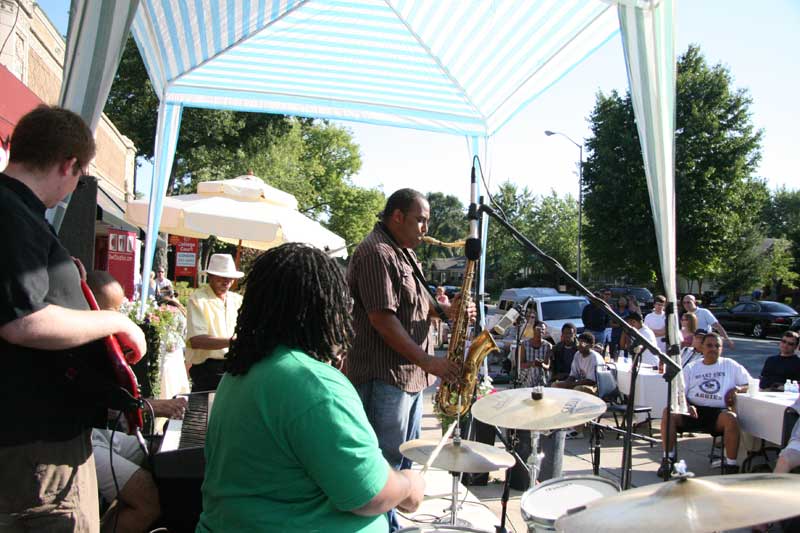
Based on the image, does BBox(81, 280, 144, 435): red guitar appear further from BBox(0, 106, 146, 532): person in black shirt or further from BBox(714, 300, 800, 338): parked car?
BBox(714, 300, 800, 338): parked car

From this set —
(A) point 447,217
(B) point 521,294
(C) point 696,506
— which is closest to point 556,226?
(B) point 521,294

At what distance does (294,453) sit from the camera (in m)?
1.46

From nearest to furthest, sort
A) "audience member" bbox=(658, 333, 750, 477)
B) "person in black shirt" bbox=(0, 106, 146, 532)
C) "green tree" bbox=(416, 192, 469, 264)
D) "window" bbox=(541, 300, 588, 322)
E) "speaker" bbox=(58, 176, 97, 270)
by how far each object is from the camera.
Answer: "person in black shirt" bbox=(0, 106, 146, 532) < "speaker" bbox=(58, 176, 97, 270) < "audience member" bbox=(658, 333, 750, 477) < "window" bbox=(541, 300, 588, 322) < "green tree" bbox=(416, 192, 469, 264)

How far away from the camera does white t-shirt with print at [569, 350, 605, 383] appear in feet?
27.2

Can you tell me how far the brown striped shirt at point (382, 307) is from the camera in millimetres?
3086

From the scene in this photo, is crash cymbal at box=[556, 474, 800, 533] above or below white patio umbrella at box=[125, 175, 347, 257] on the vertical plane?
below

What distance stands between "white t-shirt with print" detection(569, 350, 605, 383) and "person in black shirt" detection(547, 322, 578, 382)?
541 millimetres

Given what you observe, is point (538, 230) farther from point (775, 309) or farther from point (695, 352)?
point (695, 352)

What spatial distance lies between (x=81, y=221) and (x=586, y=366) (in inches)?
264

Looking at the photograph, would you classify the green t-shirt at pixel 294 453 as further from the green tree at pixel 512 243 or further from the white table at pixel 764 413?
the green tree at pixel 512 243

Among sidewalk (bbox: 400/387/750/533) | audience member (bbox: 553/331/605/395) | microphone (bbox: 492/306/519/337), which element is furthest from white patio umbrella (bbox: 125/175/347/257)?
audience member (bbox: 553/331/605/395)

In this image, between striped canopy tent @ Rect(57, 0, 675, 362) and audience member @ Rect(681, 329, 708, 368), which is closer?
striped canopy tent @ Rect(57, 0, 675, 362)

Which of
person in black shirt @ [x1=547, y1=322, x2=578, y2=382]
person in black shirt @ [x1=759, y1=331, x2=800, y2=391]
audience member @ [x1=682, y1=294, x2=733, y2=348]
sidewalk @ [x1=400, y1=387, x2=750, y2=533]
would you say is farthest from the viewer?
audience member @ [x1=682, y1=294, x2=733, y2=348]

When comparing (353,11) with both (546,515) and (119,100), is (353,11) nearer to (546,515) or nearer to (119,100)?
(546,515)
